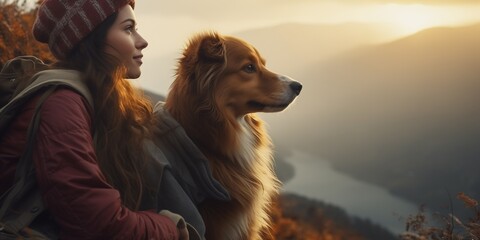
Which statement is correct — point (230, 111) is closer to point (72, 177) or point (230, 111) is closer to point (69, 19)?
point (69, 19)

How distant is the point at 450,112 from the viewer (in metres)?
20.1

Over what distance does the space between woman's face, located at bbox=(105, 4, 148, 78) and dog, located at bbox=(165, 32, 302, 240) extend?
2.72 ft

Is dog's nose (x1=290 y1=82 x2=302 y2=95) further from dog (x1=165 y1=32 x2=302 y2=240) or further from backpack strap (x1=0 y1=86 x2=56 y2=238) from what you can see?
backpack strap (x1=0 y1=86 x2=56 y2=238)

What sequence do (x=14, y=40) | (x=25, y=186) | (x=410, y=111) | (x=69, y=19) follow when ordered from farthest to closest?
(x=410, y=111), (x=14, y=40), (x=69, y=19), (x=25, y=186)

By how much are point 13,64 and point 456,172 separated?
15603mm

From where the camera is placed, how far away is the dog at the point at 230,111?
3.41m

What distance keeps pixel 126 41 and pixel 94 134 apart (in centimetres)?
51

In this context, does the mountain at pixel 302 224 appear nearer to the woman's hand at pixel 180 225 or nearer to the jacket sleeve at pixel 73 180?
the woman's hand at pixel 180 225

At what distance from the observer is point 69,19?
91.0 inches

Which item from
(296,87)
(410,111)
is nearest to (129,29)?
(296,87)

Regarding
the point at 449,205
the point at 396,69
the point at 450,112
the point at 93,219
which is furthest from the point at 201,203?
the point at 396,69

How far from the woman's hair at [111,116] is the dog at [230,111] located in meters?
0.85

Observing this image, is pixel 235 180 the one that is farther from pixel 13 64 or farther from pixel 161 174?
pixel 13 64

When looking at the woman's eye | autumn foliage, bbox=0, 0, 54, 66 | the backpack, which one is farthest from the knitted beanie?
autumn foliage, bbox=0, 0, 54, 66
